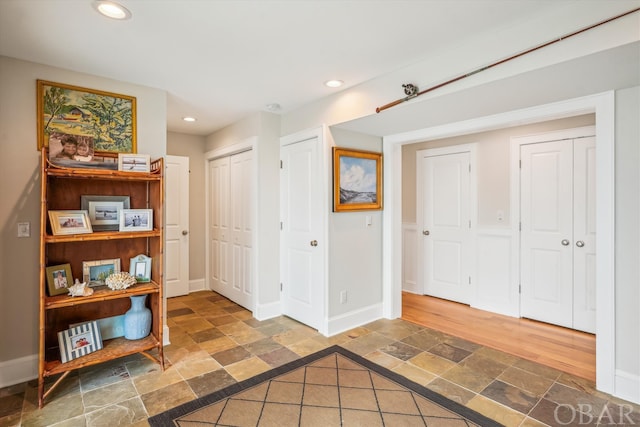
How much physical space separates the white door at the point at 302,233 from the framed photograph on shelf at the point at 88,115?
62.6 inches

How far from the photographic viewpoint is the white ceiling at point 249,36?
185 cm

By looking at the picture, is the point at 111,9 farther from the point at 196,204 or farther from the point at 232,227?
the point at 196,204

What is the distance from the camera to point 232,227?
441 cm

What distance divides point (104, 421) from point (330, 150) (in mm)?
2710

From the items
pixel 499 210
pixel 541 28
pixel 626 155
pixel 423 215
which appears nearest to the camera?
pixel 541 28

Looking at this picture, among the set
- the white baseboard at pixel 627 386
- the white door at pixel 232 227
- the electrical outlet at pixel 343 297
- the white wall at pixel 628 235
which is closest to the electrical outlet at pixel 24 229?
the white door at pixel 232 227

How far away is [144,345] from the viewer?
8.57 ft

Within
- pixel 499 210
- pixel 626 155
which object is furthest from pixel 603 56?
pixel 499 210

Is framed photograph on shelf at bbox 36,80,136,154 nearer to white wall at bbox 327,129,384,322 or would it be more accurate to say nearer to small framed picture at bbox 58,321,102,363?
small framed picture at bbox 58,321,102,363

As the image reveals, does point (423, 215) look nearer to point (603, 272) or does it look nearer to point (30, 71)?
point (603, 272)

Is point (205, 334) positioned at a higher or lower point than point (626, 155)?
lower

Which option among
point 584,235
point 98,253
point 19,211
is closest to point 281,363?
point 98,253

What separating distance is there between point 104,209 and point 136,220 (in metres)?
0.34

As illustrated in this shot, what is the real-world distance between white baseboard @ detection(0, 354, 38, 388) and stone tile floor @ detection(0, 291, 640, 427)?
74 mm
